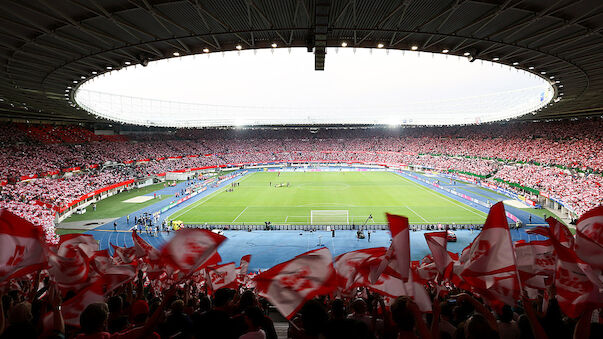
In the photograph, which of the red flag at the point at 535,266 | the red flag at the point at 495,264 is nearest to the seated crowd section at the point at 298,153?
the red flag at the point at 495,264

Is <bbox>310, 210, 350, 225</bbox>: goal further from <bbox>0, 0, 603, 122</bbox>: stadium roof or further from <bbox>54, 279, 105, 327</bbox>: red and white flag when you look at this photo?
<bbox>54, 279, 105, 327</bbox>: red and white flag

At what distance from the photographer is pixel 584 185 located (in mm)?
36250

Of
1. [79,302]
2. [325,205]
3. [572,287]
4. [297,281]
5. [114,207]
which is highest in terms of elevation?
[572,287]

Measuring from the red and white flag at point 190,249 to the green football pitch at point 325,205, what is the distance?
93.2ft

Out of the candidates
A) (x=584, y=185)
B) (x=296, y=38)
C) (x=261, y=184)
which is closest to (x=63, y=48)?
(x=296, y=38)

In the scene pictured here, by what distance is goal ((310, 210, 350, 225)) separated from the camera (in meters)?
33.5

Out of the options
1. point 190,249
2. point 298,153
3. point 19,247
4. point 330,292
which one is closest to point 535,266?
point 330,292

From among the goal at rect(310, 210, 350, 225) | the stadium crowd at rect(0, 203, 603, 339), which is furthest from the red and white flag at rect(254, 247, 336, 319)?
the goal at rect(310, 210, 350, 225)

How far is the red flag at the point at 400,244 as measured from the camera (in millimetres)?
4812

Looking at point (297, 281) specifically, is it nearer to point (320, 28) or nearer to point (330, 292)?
point (330, 292)

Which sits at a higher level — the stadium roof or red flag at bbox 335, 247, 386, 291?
the stadium roof

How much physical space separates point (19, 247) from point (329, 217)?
32.2 m

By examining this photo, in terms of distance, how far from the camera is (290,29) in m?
13.6

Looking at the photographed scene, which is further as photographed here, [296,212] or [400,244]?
[296,212]
